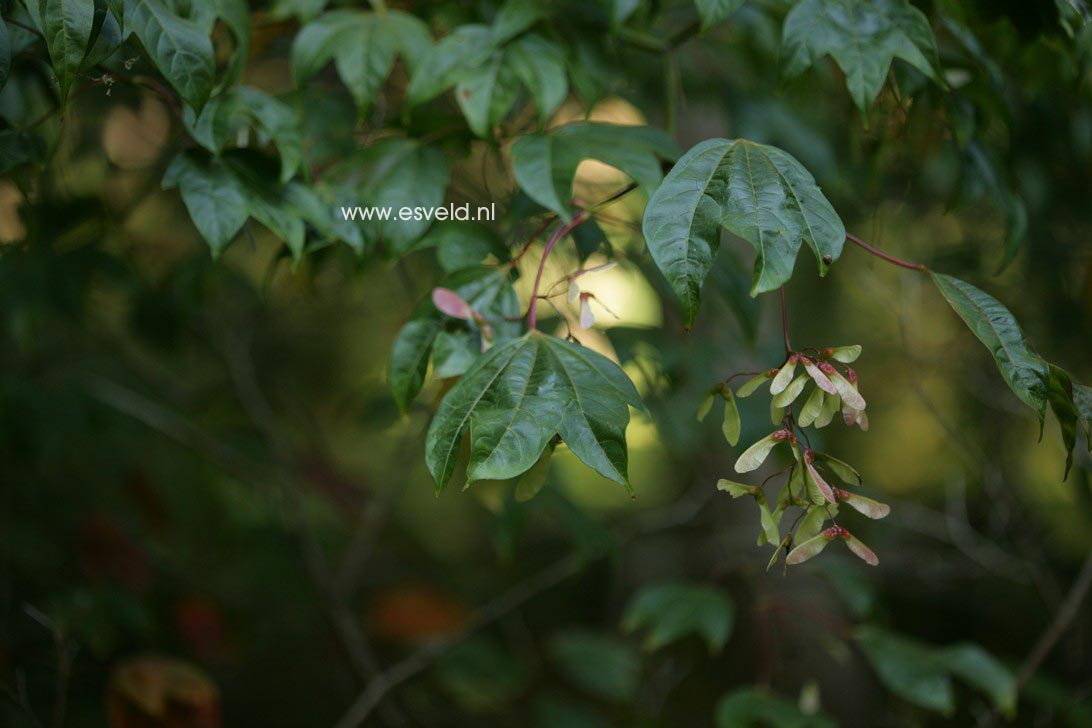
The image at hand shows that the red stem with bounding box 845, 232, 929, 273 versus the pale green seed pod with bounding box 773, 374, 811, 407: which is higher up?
the red stem with bounding box 845, 232, 929, 273

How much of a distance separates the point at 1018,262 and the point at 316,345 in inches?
83.6

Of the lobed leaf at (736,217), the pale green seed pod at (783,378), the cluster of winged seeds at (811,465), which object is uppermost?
the lobed leaf at (736,217)

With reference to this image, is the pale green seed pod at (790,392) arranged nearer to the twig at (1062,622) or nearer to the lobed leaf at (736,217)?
the lobed leaf at (736,217)

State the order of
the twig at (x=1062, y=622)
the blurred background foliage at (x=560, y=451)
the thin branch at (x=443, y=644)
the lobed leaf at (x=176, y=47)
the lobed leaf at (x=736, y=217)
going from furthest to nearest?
1. the thin branch at (x=443, y=644)
2. the twig at (x=1062, y=622)
3. the blurred background foliage at (x=560, y=451)
4. the lobed leaf at (x=176, y=47)
5. the lobed leaf at (x=736, y=217)

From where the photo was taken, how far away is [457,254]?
97 centimetres

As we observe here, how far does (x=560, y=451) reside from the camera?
1882 millimetres

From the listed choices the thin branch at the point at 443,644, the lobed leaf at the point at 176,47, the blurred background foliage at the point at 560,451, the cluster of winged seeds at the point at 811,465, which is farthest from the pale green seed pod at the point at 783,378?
the thin branch at the point at 443,644

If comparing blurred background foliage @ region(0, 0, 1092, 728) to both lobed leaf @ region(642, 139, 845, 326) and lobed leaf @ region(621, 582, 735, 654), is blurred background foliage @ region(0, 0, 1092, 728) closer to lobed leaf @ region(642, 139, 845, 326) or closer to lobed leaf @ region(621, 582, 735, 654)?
lobed leaf @ region(621, 582, 735, 654)

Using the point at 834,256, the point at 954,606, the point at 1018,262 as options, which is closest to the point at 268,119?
the point at 834,256

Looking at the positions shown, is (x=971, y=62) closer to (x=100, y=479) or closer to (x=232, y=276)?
(x=232, y=276)

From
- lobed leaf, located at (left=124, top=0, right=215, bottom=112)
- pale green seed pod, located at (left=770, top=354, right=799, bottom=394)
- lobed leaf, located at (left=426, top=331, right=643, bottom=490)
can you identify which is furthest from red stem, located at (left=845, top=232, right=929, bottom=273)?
lobed leaf, located at (left=124, top=0, right=215, bottom=112)

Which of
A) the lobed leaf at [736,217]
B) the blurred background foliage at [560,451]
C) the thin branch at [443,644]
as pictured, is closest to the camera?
the lobed leaf at [736,217]

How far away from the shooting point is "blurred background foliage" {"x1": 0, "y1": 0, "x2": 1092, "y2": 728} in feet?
3.98

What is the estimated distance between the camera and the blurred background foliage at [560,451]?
3.98 feet
